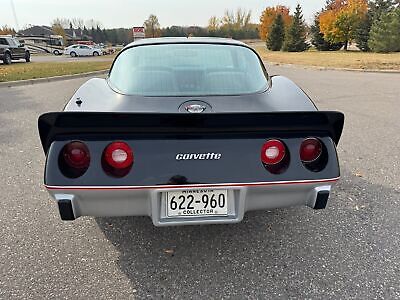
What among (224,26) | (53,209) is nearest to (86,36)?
(224,26)

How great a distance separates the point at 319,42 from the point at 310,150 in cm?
4484

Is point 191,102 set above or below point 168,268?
above

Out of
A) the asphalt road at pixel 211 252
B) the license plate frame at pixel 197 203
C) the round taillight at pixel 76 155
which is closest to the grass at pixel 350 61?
the asphalt road at pixel 211 252

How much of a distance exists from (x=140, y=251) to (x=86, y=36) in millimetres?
83814

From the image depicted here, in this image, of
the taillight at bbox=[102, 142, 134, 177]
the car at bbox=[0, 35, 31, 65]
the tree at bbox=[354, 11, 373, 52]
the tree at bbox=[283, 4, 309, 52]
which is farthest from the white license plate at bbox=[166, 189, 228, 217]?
the tree at bbox=[283, 4, 309, 52]

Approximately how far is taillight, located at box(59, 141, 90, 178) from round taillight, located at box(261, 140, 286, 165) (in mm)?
1088

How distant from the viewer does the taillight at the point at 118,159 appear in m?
1.89

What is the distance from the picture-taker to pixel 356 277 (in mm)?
2078

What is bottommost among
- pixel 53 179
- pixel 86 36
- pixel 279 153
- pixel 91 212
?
pixel 86 36

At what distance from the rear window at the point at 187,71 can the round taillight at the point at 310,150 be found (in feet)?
2.19

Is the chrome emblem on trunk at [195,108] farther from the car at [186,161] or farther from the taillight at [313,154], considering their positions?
the taillight at [313,154]

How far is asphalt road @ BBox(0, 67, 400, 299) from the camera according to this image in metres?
1.99

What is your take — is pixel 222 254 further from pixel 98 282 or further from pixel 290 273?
pixel 98 282

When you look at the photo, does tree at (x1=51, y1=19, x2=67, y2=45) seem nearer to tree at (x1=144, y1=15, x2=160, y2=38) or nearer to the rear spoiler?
tree at (x1=144, y1=15, x2=160, y2=38)
